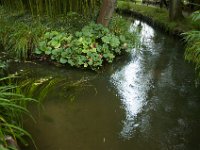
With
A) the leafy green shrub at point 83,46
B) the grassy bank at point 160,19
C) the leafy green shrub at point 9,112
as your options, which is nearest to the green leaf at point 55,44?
the leafy green shrub at point 83,46

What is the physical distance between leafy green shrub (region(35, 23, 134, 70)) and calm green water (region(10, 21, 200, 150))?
218 millimetres

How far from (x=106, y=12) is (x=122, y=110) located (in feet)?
9.89

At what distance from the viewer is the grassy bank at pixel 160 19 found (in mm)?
9604

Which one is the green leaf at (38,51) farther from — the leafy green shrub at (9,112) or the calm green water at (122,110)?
the leafy green shrub at (9,112)

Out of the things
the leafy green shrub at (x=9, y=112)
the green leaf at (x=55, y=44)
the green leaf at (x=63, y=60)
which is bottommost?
the green leaf at (x=63, y=60)

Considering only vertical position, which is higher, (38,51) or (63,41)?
(63,41)

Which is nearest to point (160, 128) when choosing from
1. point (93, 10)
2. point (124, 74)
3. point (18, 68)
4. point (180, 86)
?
point (180, 86)

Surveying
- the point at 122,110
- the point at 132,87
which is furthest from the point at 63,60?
the point at 122,110

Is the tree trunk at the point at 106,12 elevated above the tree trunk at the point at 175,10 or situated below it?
above

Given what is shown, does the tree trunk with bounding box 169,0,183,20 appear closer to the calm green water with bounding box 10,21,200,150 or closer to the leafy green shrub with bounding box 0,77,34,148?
the calm green water with bounding box 10,21,200,150

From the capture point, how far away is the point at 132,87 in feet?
18.1

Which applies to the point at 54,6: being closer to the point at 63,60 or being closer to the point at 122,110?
the point at 63,60

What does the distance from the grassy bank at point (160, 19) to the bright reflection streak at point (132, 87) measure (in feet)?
9.25

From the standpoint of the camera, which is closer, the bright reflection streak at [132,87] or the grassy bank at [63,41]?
the bright reflection streak at [132,87]
